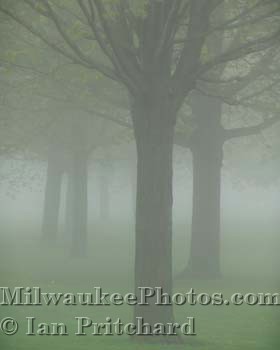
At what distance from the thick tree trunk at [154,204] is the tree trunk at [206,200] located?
10.3 m

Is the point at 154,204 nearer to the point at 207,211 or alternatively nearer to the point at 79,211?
the point at 207,211

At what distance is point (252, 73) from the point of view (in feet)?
70.5

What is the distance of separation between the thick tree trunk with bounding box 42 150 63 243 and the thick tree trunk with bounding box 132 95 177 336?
23.9m

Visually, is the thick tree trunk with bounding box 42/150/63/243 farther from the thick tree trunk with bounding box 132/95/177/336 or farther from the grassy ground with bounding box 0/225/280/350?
the thick tree trunk with bounding box 132/95/177/336

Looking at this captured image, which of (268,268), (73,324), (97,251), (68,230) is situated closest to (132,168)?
(68,230)

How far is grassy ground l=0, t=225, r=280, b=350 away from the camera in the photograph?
47.3ft

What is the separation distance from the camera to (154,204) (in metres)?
14.4

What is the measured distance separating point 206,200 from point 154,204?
10599 millimetres

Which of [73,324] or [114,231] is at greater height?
[114,231]

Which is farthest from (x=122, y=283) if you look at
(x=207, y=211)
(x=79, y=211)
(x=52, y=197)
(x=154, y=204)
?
(x=52, y=197)

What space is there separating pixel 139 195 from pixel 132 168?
34.4 meters

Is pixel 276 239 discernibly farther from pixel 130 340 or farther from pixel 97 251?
pixel 130 340

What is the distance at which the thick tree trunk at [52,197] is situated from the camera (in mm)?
38562

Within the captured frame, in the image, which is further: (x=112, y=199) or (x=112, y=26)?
(x=112, y=199)
